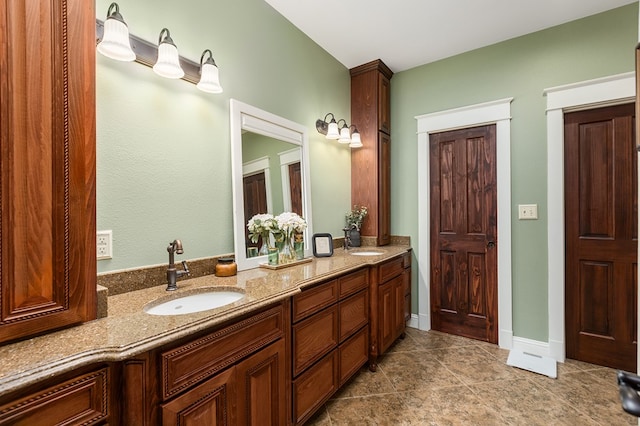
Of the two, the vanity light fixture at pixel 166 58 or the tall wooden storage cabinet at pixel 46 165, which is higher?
the vanity light fixture at pixel 166 58

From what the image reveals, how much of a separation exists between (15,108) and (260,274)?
1272mm

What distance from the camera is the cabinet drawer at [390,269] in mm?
2338

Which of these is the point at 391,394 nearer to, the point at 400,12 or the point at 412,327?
the point at 412,327

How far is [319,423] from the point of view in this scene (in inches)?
68.4

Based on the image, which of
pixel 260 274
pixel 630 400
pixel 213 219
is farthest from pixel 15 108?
pixel 630 400

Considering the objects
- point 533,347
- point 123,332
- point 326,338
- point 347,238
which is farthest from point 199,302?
point 533,347

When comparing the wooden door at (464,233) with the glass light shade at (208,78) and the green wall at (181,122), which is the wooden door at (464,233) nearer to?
the green wall at (181,122)

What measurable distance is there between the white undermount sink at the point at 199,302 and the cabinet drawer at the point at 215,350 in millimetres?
181

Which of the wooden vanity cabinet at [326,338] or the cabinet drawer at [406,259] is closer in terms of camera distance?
the wooden vanity cabinet at [326,338]

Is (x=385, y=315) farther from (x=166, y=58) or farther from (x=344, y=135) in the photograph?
(x=166, y=58)

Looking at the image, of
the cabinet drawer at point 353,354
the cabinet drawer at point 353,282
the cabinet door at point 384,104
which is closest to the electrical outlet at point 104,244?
the cabinet drawer at point 353,282

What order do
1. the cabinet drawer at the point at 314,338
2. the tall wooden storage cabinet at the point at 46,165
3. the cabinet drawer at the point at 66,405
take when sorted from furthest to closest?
A: the cabinet drawer at the point at 314,338 < the tall wooden storage cabinet at the point at 46,165 < the cabinet drawer at the point at 66,405

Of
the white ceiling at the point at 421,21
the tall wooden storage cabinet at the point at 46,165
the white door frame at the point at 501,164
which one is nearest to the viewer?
the tall wooden storage cabinet at the point at 46,165

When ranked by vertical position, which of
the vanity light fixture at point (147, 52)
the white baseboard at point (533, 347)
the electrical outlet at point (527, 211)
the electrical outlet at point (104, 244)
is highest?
the vanity light fixture at point (147, 52)
